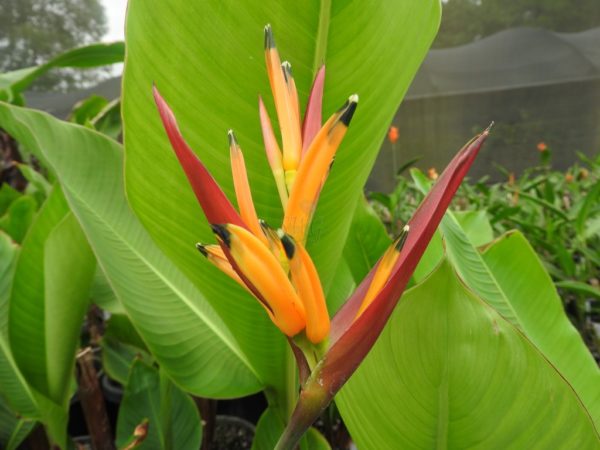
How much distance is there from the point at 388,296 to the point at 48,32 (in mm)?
10530

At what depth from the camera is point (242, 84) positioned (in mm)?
349

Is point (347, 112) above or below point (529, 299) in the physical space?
above

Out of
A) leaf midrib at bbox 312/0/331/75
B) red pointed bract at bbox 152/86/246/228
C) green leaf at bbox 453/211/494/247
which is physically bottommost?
green leaf at bbox 453/211/494/247

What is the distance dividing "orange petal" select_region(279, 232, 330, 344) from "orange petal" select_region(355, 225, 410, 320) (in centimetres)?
2

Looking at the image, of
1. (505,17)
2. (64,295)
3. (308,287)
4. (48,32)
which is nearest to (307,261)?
(308,287)

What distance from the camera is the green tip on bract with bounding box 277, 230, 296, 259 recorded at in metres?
0.19

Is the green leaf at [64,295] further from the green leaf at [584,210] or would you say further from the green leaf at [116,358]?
the green leaf at [584,210]

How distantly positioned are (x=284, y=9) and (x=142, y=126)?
12 centimetres

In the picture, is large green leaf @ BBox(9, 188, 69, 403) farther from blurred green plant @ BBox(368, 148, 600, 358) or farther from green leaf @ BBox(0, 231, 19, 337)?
blurred green plant @ BBox(368, 148, 600, 358)

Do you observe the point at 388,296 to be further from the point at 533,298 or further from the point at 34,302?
the point at 34,302

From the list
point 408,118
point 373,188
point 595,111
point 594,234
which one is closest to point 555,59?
point 595,111

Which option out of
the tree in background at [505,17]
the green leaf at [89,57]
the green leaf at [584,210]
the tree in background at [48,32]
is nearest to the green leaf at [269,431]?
the green leaf at [89,57]

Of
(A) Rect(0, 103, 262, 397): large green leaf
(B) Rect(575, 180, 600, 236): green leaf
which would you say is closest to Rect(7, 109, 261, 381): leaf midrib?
(A) Rect(0, 103, 262, 397): large green leaf

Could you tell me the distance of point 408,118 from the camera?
6.36 m
